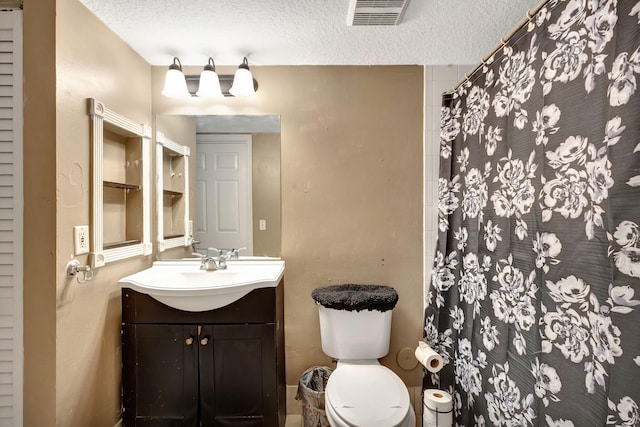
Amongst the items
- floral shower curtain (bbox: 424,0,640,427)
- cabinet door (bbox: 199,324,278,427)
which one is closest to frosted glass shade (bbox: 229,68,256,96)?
floral shower curtain (bbox: 424,0,640,427)

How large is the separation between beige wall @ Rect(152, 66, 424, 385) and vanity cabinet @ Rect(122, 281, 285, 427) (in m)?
0.44

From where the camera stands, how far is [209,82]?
70.4 inches

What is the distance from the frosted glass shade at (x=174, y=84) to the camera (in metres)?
1.77

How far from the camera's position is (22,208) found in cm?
125

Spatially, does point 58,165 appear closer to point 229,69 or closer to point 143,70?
point 143,70

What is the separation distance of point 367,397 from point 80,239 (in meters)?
1.41

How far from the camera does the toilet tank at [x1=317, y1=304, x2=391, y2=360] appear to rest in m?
1.69

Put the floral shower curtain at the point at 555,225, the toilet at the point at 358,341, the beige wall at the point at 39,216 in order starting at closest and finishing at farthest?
1. the floral shower curtain at the point at 555,225
2. the beige wall at the point at 39,216
3. the toilet at the point at 358,341

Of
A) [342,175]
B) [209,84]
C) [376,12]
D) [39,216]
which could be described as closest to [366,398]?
[342,175]

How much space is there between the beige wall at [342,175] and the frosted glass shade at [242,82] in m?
0.15

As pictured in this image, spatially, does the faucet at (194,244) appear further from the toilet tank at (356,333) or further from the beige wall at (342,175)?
the toilet tank at (356,333)

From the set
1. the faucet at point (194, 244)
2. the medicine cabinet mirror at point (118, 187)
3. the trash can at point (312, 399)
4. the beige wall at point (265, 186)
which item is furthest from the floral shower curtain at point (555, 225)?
the medicine cabinet mirror at point (118, 187)

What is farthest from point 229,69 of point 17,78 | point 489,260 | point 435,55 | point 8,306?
point 489,260

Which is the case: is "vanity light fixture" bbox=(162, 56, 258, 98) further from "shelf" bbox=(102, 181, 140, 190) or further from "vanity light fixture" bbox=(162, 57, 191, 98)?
"shelf" bbox=(102, 181, 140, 190)
